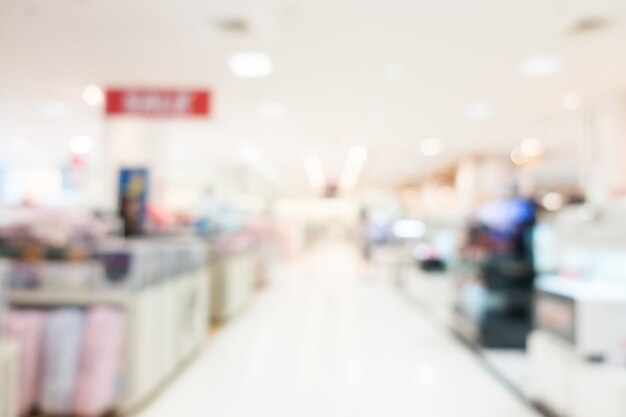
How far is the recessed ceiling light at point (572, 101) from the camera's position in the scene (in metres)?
7.04

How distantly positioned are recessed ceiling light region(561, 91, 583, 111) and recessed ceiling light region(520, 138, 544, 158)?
2957 millimetres

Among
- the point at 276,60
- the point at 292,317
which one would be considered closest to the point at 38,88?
the point at 276,60

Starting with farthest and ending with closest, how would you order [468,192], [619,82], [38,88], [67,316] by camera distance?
[468,192] → [38,88] → [619,82] → [67,316]

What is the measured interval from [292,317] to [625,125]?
247 inches

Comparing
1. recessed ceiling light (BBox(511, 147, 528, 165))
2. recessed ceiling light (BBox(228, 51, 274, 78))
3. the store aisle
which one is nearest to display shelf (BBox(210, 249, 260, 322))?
the store aisle

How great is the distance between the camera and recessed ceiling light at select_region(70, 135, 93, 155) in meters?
11.1

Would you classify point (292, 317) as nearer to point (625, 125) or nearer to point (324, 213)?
point (625, 125)

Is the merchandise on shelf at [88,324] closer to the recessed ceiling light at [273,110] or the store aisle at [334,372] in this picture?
the store aisle at [334,372]

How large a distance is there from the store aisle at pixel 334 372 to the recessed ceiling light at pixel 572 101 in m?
4.17

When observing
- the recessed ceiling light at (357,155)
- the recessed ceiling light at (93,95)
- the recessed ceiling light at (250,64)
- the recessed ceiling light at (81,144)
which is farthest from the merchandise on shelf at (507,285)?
the recessed ceiling light at (81,144)

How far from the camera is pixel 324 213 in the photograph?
33.0 metres

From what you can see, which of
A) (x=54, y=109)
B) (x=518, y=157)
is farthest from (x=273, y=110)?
(x=518, y=157)

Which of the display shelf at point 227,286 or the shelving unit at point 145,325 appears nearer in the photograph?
the shelving unit at point 145,325

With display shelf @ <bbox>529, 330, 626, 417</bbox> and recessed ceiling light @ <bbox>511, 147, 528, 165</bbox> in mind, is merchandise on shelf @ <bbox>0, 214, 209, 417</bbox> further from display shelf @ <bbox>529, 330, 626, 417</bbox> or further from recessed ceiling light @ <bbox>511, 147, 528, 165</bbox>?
recessed ceiling light @ <bbox>511, 147, 528, 165</bbox>
